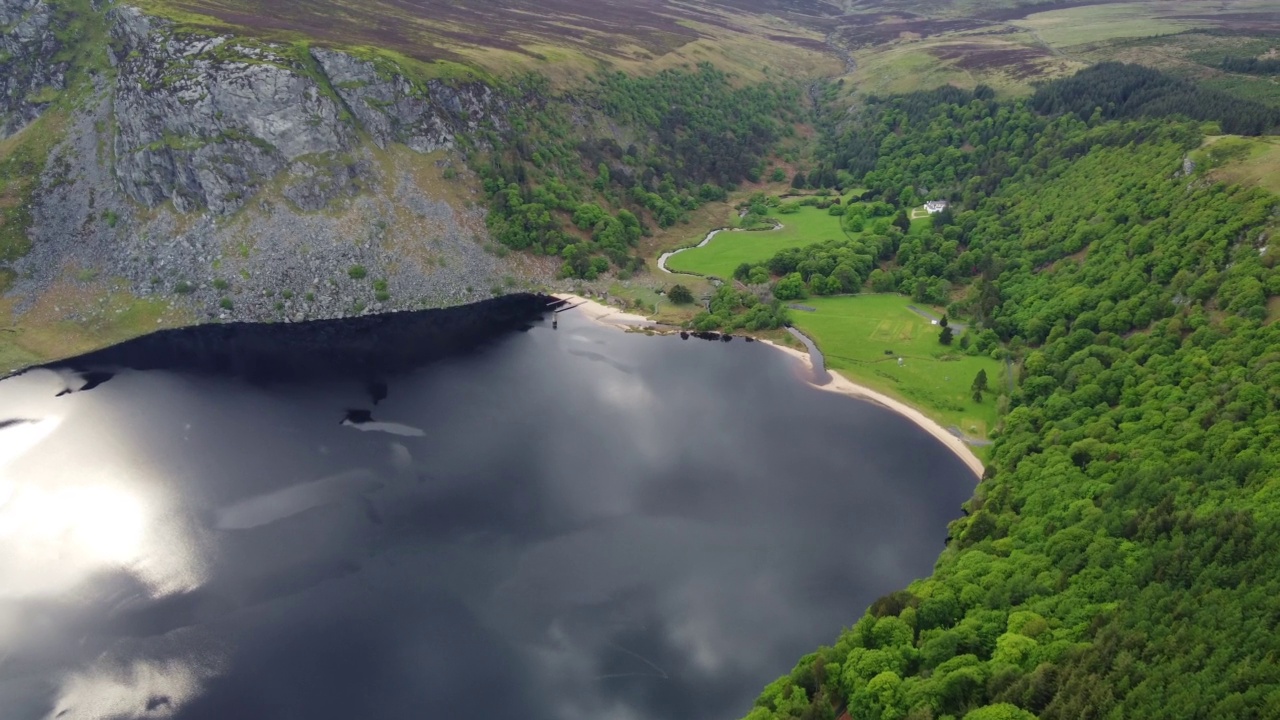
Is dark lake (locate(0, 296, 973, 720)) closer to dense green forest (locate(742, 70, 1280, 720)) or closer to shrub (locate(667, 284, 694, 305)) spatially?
dense green forest (locate(742, 70, 1280, 720))

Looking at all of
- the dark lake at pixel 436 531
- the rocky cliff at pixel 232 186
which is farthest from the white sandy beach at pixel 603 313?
the dark lake at pixel 436 531

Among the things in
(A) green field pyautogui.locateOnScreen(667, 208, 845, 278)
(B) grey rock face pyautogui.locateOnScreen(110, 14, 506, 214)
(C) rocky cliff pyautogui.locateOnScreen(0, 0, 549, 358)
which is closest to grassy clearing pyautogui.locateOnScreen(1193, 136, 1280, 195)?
(A) green field pyautogui.locateOnScreen(667, 208, 845, 278)

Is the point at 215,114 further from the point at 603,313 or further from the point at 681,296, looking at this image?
the point at 681,296

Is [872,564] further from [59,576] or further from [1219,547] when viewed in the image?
[59,576]


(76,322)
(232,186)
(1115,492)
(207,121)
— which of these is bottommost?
(76,322)

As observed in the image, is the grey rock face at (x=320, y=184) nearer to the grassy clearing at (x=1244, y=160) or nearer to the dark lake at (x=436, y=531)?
the dark lake at (x=436, y=531)

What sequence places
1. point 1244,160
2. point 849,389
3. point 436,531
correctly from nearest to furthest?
point 436,531 → point 1244,160 → point 849,389

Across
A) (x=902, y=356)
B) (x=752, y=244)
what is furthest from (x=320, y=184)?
(x=902, y=356)
